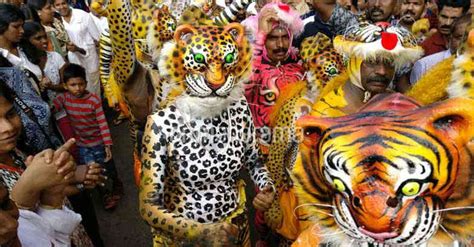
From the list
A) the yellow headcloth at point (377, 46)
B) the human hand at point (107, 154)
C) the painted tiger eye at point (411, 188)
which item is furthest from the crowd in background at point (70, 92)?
the painted tiger eye at point (411, 188)

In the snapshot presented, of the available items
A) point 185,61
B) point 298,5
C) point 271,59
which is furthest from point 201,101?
point 298,5

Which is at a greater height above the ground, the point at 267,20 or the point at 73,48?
the point at 267,20

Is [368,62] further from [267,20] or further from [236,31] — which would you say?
[267,20]

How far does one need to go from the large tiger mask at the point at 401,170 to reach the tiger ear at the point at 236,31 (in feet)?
3.41

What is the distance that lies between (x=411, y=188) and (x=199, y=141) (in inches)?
48.6

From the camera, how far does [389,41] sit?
7.53ft

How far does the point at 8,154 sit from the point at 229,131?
3.75 ft

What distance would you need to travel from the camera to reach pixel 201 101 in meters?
2.22

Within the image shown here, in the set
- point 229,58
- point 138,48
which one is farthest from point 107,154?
point 229,58

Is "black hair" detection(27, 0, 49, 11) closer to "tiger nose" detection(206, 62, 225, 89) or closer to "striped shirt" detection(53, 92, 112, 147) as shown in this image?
"striped shirt" detection(53, 92, 112, 147)

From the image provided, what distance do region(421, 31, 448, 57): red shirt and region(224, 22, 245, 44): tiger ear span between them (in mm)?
2392

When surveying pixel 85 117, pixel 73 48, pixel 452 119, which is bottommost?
pixel 85 117

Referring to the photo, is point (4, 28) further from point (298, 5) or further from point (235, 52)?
point (298, 5)

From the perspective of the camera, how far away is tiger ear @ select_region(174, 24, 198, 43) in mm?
2229
